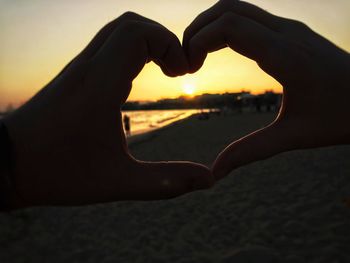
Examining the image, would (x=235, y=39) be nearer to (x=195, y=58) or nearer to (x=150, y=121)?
(x=195, y=58)

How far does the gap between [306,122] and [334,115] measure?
0.42ft

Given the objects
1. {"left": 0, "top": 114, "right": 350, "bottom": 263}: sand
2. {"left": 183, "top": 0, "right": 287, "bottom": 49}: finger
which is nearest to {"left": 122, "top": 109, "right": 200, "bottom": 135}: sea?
{"left": 0, "top": 114, "right": 350, "bottom": 263}: sand

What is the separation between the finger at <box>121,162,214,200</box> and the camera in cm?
113

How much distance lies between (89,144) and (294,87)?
91 centimetres

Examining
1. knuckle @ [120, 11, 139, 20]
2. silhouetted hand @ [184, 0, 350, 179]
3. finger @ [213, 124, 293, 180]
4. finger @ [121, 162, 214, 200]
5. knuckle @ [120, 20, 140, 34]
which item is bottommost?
finger @ [121, 162, 214, 200]

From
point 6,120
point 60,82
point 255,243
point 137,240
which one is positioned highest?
point 60,82

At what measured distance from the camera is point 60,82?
1162 millimetres

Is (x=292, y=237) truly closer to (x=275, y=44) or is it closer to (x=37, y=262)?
(x=275, y=44)

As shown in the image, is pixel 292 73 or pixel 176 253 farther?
pixel 176 253

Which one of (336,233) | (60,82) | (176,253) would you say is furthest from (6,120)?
(336,233)

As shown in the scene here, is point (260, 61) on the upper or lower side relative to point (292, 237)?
upper

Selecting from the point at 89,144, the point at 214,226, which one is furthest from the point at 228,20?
the point at 214,226

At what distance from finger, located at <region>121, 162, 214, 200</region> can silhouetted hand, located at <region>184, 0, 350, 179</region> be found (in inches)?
3.0

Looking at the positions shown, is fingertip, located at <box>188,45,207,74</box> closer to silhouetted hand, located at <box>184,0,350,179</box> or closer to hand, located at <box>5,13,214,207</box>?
silhouetted hand, located at <box>184,0,350,179</box>
